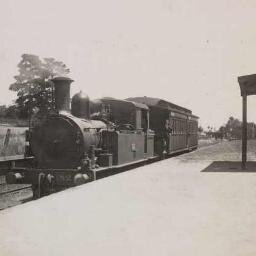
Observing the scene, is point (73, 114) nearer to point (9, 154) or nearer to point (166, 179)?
point (166, 179)

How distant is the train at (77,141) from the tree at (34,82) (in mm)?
14366

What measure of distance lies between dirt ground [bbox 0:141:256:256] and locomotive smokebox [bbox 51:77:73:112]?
2792mm

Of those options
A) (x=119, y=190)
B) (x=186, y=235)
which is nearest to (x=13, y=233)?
(x=186, y=235)

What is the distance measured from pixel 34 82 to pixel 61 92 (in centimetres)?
2051

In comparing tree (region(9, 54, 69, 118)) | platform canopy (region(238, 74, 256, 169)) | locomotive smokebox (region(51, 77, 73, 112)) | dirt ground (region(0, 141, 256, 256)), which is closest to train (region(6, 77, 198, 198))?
locomotive smokebox (region(51, 77, 73, 112))

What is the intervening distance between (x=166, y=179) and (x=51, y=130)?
3007 mm

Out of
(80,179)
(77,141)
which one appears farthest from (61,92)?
(80,179)

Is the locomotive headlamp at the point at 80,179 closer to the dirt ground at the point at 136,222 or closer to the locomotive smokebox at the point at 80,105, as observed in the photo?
the dirt ground at the point at 136,222

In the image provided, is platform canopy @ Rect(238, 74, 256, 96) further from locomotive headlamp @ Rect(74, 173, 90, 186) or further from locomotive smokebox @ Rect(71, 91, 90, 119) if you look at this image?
locomotive headlamp @ Rect(74, 173, 90, 186)

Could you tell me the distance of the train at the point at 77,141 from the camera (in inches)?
408

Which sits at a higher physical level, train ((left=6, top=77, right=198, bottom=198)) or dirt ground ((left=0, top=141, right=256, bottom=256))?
train ((left=6, top=77, right=198, bottom=198))

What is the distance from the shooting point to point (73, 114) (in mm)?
11680

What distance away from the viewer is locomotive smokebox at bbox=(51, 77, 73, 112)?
36.2 ft

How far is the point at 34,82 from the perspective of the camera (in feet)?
102
